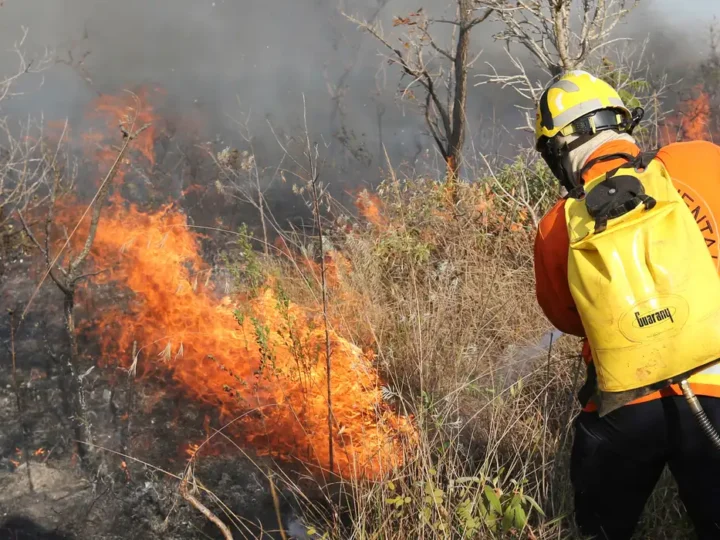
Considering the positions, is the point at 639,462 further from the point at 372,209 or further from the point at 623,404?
the point at 372,209

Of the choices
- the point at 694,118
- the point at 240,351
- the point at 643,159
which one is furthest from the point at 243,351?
the point at 694,118

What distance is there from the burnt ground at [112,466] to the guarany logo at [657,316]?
6.92 feet

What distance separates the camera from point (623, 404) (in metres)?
1.51

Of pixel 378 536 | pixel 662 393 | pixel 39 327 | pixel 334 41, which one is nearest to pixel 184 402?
pixel 39 327

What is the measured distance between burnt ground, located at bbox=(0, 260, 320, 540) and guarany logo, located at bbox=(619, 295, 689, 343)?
6.92ft

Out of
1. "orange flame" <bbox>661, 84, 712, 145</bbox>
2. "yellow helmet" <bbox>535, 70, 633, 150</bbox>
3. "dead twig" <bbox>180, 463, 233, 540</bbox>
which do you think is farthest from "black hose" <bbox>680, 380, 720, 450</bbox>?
"orange flame" <bbox>661, 84, 712, 145</bbox>

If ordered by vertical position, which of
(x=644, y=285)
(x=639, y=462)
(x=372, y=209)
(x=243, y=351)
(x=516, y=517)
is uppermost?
(x=372, y=209)

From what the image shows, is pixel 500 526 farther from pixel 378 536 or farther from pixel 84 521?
pixel 84 521

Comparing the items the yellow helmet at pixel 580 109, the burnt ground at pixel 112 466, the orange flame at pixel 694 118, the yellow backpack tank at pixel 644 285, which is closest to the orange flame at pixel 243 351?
the burnt ground at pixel 112 466

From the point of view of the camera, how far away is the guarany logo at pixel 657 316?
53.8 inches

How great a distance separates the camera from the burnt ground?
3.28 meters

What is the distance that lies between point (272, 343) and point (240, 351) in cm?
55

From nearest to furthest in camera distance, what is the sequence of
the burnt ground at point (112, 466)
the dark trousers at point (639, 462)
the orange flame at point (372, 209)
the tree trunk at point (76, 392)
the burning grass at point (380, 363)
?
the dark trousers at point (639, 462)
the burning grass at point (380, 363)
the burnt ground at point (112, 466)
the tree trunk at point (76, 392)
the orange flame at point (372, 209)

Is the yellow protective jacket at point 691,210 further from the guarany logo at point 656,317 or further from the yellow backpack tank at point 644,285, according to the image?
the guarany logo at point 656,317
